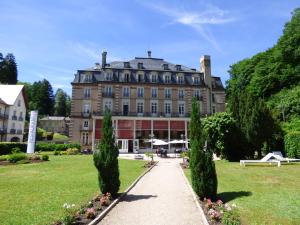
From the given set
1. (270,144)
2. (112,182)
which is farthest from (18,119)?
(112,182)

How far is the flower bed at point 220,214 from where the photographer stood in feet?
29.1

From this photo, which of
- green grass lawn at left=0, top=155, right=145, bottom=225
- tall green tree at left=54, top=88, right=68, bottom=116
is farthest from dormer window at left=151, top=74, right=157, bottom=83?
tall green tree at left=54, top=88, right=68, bottom=116

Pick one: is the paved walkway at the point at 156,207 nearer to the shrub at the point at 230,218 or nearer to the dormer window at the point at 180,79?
the shrub at the point at 230,218

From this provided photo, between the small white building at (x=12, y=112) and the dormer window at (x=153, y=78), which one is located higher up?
the dormer window at (x=153, y=78)

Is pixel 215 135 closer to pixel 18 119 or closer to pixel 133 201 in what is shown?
pixel 133 201

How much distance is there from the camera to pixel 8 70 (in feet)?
293

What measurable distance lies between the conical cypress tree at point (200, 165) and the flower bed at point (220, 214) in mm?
1236

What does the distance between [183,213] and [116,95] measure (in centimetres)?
4492

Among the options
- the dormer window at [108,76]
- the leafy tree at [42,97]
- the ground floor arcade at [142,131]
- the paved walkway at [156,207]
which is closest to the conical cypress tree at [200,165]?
the paved walkway at [156,207]

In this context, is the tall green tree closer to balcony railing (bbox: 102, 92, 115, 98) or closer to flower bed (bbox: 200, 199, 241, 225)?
balcony railing (bbox: 102, 92, 115, 98)

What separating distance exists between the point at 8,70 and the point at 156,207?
90.1m

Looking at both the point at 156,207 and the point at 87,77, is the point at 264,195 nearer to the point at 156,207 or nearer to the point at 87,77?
the point at 156,207

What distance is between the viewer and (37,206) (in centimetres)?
1089

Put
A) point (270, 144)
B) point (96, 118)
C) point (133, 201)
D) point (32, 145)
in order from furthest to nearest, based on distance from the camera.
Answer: point (96, 118), point (32, 145), point (270, 144), point (133, 201)
